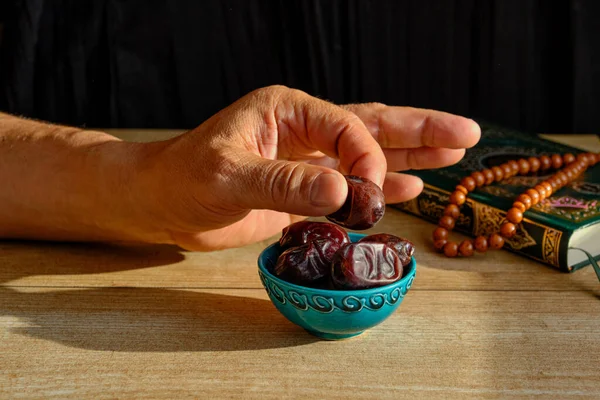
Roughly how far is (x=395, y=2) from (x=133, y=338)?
3.86ft

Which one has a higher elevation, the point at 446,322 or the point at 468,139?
the point at 468,139

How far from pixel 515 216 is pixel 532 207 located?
42 millimetres

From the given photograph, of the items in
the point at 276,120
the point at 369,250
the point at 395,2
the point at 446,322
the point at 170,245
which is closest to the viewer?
the point at 369,250

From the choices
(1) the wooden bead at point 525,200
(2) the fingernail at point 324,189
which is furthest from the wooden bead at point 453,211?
(2) the fingernail at point 324,189

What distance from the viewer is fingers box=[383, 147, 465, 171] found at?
1.19 meters

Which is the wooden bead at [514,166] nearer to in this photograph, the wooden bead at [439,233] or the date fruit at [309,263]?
the wooden bead at [439,233]

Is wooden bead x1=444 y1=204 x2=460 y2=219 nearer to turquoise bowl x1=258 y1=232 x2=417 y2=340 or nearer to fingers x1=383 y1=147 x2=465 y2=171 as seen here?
fingers x1=383 y1=147 x2=465 y2=171

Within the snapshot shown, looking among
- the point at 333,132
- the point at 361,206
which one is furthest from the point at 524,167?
the point at 361,206

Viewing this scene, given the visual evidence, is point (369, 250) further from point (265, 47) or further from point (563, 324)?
point (265, 47)

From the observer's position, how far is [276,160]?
864 mm

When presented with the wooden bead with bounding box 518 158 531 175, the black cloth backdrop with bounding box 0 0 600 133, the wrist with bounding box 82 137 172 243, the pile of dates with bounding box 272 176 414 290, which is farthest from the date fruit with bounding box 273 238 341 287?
the black cloth backdrop with bounding box 0 0 600 133

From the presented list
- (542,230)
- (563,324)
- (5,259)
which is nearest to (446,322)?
(563,324)

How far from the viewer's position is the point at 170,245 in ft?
3.93

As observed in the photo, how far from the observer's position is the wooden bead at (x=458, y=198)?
123 cm
